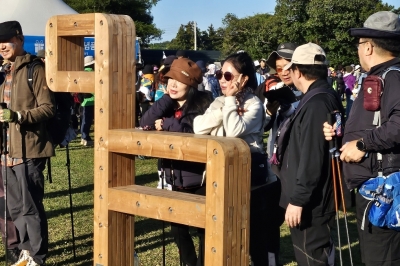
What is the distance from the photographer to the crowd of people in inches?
148

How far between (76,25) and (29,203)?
2231 mm

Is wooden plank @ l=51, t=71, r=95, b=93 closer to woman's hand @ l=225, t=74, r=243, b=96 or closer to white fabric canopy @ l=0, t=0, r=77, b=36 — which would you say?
woman's hand @ l=225, t=74, r=243, b=96

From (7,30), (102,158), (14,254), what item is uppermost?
(7,30)

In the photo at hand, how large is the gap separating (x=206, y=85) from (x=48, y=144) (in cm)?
1043

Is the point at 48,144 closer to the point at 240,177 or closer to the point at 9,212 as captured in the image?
the point at 9,212

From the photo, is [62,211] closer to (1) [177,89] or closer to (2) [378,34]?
(1) [177,89]

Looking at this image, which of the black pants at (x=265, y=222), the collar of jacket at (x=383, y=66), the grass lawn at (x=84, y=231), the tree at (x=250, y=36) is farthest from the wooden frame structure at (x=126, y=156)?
the tree at (x=250, y=36)

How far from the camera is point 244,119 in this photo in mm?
4379

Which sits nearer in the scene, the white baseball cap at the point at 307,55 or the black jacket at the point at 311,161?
the black jacket at the point at 311,161

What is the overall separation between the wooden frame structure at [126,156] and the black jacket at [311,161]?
0.80m

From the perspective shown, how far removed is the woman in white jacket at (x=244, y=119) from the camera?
13.7ft

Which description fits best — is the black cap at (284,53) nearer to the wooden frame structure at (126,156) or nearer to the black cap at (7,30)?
the wooden frame structure at (126,156)

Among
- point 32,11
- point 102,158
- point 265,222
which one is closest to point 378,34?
point 102,158

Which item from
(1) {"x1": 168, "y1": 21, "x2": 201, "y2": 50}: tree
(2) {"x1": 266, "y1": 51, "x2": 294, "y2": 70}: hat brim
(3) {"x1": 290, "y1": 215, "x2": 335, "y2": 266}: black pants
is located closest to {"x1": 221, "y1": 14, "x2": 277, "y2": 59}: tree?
(1) {"x1": 168, "y1": 21, "x2": 201, "y2": 50}: tree
